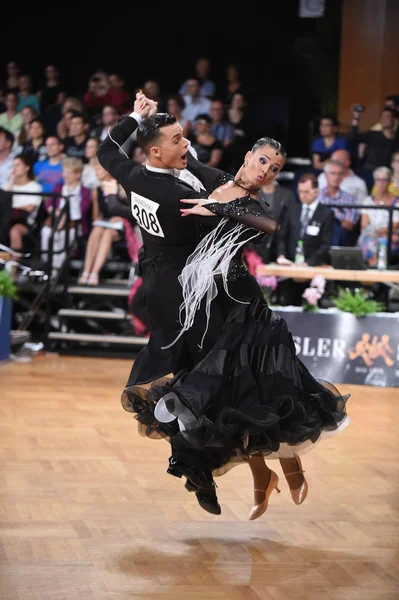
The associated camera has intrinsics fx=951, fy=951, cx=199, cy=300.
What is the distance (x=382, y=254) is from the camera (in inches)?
299

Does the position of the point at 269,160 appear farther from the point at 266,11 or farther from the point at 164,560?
the point at 266,11

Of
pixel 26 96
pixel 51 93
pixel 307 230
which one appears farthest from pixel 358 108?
pixel 26 96

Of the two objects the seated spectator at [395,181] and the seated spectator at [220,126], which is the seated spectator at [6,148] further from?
the seated spectator at [395,181]

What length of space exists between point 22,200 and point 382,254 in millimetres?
3389

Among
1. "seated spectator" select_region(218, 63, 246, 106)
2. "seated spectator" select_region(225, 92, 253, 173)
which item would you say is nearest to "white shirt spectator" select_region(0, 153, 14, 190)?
"seated spectator" select_region(225, 92, 253, 173)

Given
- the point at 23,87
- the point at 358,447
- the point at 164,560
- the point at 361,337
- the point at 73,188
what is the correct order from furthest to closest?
the point at 23,87, the point at 73,188, the point at 361,337, the point at 358,447, the point at 164,560

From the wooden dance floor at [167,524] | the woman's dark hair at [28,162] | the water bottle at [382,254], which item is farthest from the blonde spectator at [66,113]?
the wooden dance floor at [167,524]

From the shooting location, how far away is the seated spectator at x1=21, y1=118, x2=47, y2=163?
31.2 ft

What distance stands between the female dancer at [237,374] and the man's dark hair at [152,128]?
0.28 m

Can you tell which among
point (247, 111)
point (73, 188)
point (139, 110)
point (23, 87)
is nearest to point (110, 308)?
point (73, 188)

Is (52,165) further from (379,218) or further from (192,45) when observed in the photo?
(192,45)

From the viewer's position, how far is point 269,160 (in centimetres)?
326

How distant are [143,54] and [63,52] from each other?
1.10m

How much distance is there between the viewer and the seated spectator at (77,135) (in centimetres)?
941
